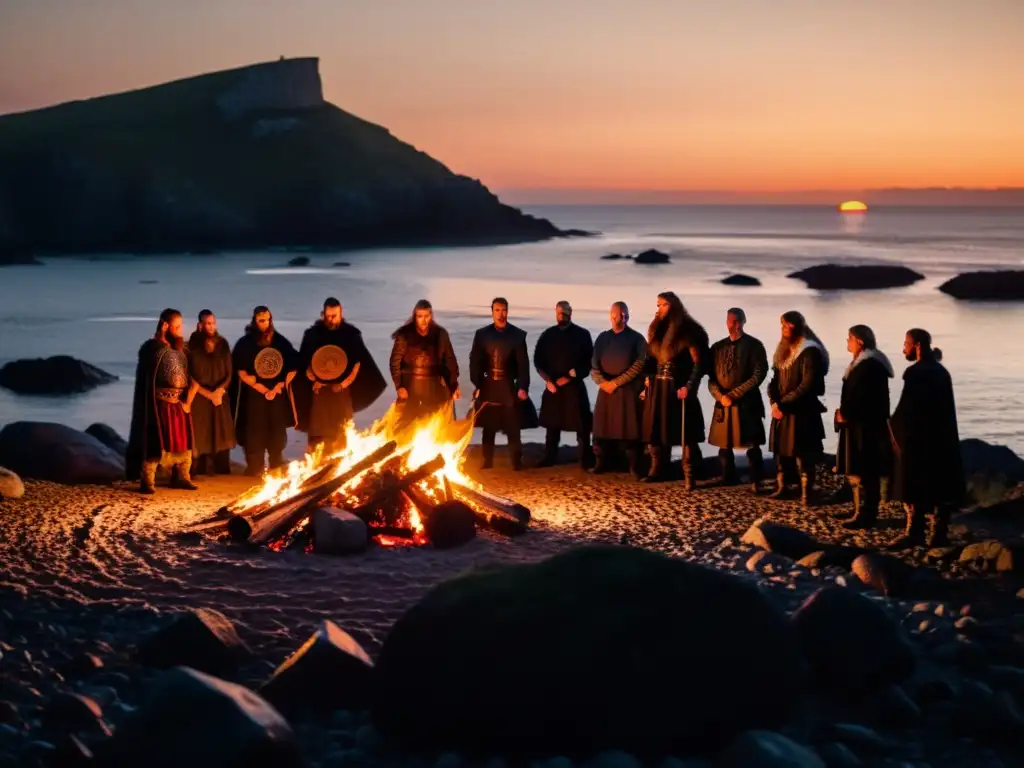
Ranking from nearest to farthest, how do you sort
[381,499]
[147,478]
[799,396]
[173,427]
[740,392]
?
1. [381,499]
2. [799,396]
3. [147,478]
4. [173,427]
5. [740,392]

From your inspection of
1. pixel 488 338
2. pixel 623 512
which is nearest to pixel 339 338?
pixel 488 338

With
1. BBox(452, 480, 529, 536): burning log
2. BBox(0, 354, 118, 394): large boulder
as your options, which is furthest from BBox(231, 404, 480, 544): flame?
BBox(0, 354, 118, 394): large boulder

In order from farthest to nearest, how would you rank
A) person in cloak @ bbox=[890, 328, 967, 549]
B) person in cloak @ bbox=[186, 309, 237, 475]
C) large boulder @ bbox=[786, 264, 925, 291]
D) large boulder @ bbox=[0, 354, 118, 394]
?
large boulder @ bbox=[786, 264, 925, 291] < large boulder @ bbox=[0, 354, 118, 394] < person in cloak @ bbox=[186, 309, 237, 475] < person in cloak @ bbox=[890, 328, 967, 549]

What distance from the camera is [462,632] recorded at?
593 centimetres

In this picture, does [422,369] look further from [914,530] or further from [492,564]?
[492,564]

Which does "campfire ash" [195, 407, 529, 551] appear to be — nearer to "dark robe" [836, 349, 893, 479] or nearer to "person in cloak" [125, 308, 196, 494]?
"person in cloak" [125, 308, 196, 494]

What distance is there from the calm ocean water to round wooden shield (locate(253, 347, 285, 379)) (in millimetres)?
3546

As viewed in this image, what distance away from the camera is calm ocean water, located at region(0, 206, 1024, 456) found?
25.8m

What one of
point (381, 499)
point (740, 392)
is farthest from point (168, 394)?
point (740, 392)

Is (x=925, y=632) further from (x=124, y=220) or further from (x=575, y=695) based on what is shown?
(x=124, y=220)

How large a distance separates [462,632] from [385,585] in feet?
8.02

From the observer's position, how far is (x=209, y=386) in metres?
12.3

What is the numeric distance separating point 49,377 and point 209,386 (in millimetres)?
13574

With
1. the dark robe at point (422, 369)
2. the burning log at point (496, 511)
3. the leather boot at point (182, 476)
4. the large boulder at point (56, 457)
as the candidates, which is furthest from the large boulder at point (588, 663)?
the large boulder at point (56, 457)
